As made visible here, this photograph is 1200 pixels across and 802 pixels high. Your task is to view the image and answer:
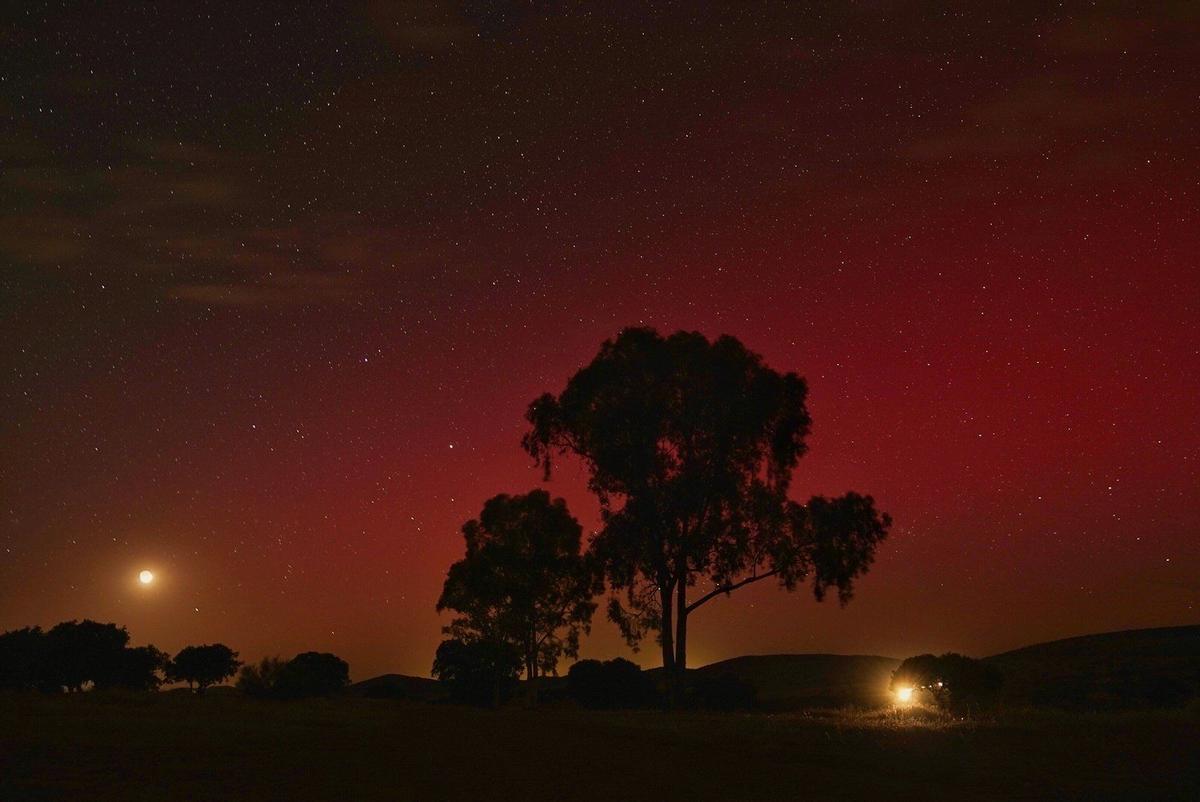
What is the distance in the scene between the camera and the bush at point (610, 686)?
5638cm

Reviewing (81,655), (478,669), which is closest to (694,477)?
(478,669)

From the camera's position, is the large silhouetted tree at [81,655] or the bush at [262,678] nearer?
the bush at [262,678]

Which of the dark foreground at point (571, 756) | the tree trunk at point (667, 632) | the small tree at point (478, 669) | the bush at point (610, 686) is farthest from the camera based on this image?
the small tree at point (478, 669)

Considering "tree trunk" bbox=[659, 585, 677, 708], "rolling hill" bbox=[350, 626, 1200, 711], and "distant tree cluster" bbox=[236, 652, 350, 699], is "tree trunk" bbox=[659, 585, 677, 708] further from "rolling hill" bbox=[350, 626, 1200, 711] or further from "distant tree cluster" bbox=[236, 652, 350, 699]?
"distant tree cluster" bbox=[236, 652, 350, 699]

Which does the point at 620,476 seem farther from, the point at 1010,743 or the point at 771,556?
the point at 1010,743

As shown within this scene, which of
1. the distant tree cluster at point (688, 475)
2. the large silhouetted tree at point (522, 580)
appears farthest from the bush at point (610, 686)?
the distant tree cluster at point (688, 475)

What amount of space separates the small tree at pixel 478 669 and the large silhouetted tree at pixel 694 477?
19.4 meters

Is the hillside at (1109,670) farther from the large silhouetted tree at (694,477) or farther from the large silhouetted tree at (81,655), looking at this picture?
the large silhouetted tree at (81,655)

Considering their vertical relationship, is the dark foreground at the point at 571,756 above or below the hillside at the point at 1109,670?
below

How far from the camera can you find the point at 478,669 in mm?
63219

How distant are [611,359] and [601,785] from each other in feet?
91.3

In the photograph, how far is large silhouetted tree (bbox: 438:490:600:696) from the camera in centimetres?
5866

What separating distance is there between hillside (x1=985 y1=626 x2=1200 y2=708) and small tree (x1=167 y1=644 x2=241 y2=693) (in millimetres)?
55741

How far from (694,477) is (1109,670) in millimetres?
36154
